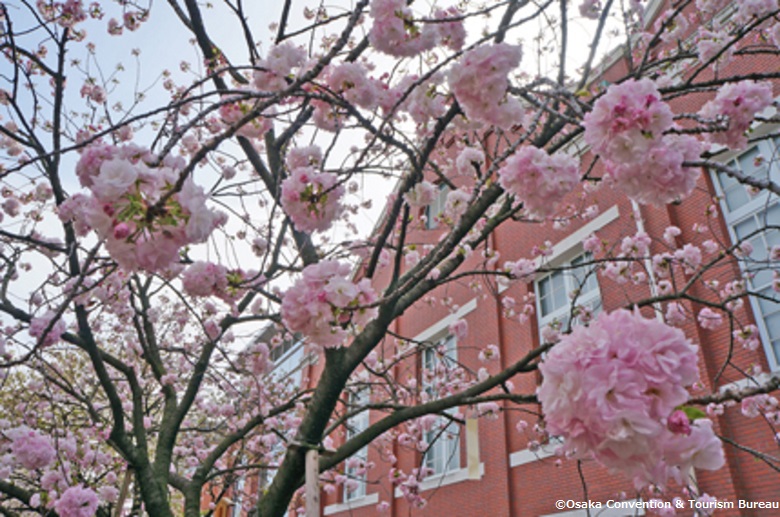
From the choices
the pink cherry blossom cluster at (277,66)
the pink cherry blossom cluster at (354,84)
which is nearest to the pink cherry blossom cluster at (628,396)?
the pink cherry blossom cluster at (354,84)

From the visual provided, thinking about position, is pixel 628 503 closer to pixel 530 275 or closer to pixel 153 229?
pixel 530 275

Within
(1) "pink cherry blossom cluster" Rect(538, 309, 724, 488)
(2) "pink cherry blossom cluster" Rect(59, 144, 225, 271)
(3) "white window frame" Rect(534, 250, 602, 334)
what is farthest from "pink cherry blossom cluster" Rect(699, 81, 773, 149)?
(3) "white window frame" Rect(534, 250, 602, 334)

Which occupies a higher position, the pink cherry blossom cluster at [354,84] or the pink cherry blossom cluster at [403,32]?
the pink cherry blossom cluster at [403,32]

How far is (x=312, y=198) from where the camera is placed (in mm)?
2312

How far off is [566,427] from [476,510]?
785cm

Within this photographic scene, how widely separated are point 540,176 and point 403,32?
105 cm

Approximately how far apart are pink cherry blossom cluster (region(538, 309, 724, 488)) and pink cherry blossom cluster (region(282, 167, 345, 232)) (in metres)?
1.33

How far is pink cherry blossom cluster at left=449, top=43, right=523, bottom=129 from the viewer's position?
2.06 meters

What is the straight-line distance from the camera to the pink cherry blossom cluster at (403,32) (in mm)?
2521

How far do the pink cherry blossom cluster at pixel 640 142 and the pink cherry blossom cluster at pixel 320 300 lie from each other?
1094mm

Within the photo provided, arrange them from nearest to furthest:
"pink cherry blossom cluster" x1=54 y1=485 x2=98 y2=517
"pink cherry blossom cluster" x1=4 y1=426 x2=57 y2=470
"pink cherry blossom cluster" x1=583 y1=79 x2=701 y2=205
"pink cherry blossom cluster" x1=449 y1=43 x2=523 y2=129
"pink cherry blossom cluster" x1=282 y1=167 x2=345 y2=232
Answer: "pink cherry blossom cluster" x1=583 y1=79 x2=701 y2=205
"pink cherry blossom cluster" x1=449 y1=43 x2=523 y2=129
"pink cherry blossom cluster" x1=282 y1=167 x2=345 y2=232
"pink cherry blossom cluster" x1=54 y1=485 x2=98 y2=517
"pink cherry blossom cluster" x1=4 y1=426 x2=57 y2=470

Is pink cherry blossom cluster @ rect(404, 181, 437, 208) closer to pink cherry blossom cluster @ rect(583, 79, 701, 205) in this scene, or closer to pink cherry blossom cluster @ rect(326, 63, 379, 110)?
pink cherry blossom cluster @ rect(326, 63, 379, 110)

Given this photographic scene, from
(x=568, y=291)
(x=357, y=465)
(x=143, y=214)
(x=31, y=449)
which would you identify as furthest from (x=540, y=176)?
(x=357, y=465)

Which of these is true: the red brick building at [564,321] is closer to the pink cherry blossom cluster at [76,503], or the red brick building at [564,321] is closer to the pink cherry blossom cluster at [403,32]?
the pink cherry blossom cluster at [403,32]
